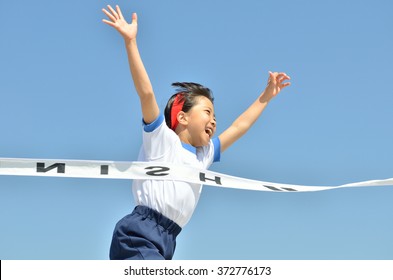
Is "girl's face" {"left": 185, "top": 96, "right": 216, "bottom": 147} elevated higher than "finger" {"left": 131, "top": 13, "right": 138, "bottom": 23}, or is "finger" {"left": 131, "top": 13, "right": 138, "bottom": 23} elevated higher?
"finger" {"left": 131, "top": 13, "right": 138, "bottom": 23}

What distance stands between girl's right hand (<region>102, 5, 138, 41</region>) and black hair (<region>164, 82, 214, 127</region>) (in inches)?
46.4

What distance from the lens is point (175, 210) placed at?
6.87 meters

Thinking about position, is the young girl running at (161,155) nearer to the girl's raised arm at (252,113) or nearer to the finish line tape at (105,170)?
the finish line tape at (105,170)

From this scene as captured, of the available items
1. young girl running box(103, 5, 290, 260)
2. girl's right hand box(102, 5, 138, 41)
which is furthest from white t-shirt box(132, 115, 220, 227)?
girl's right hand box(102, 5, 138, 41)

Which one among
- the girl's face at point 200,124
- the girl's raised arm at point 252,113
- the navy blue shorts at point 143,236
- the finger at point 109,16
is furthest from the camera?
the girl's raised arm at point 252,113

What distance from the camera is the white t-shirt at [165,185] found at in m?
6.87

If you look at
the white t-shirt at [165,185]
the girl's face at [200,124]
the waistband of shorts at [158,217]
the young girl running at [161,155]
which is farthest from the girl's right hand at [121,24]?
the waistband of shorts at [158,217]

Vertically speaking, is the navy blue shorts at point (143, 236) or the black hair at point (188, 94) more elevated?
the black hair at point (188, 94)

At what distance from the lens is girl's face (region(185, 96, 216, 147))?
7453 mm

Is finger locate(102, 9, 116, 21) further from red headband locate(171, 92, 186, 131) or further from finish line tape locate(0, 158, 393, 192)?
finish line tape locate(0, 158, 393, 192)

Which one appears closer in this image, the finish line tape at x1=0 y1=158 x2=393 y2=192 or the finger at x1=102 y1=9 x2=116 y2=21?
the finger at x1=102 y1=9 x2=116 y2=21

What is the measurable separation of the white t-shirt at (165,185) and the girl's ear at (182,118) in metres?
0.34

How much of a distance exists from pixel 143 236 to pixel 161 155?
2.97 ft
